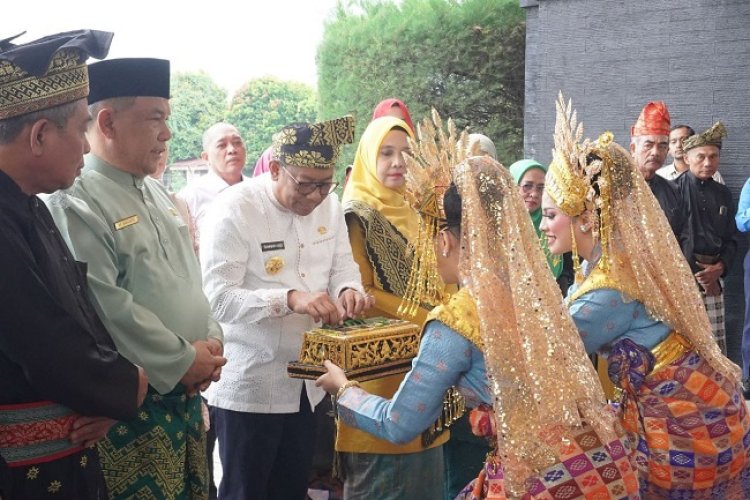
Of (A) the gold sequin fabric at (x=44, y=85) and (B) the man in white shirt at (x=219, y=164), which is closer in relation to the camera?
(A) the gold sequin fabric at (x=44, y=85)

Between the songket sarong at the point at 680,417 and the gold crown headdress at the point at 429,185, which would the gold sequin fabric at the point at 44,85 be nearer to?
the gold crown headdress at the point at 429,185

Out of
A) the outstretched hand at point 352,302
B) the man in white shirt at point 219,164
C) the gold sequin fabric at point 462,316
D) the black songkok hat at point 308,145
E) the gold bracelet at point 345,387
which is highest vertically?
the black songkok hat at point 308,145

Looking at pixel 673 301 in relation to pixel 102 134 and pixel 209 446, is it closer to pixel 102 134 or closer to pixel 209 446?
pixel 102 134

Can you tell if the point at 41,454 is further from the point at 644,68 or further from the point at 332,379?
the point at 644,68

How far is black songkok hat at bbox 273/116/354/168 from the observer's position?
3096 mm

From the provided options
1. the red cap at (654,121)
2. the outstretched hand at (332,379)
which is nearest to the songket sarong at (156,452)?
the outstretched hand at (332,379)

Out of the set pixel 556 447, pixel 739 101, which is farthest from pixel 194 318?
pixel 739 101

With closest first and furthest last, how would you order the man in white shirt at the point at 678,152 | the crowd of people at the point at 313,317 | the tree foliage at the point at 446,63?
the crowd of people at the point at 313,317 → the man in white shirt at the point at 678,152 → the tree foliage at the point at 446,63

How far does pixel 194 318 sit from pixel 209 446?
5.68ft

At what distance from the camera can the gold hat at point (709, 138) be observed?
6402mm

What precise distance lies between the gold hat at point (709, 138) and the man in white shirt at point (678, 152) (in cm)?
18

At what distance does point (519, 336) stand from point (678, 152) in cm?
494

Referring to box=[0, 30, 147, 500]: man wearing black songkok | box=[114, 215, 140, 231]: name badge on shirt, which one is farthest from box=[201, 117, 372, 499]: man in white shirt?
box=[0, 30, 147, 500]: man wearing black songkok

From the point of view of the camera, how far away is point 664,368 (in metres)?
2.73
